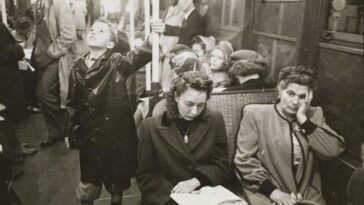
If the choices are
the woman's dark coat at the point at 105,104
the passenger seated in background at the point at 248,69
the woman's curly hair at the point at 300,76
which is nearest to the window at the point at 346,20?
the woman's curly hair at the point at 300,76

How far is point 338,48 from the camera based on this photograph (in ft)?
5.57

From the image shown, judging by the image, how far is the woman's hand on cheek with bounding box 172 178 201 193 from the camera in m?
1.68

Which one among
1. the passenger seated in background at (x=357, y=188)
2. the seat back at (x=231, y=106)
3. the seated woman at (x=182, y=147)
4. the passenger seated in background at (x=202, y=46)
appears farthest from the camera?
the passenger seated in background at (x=202, y=46)

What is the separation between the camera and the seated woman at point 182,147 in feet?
5.44

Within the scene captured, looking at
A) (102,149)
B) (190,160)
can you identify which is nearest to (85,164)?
(102,149)

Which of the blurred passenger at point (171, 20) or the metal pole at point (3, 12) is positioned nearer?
the metal pole at point (3, 12)

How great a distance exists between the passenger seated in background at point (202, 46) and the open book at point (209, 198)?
678mm

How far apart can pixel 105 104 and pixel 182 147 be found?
1.19 feet

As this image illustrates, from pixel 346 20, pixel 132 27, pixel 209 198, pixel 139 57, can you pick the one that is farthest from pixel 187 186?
pixel 346 20

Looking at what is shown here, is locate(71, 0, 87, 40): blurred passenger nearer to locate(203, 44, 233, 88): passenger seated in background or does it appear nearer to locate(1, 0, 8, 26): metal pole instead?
locate(1, 0, 8, 26): metal pole

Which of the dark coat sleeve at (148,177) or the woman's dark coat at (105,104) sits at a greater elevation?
the woman's dark coat at (105,104)

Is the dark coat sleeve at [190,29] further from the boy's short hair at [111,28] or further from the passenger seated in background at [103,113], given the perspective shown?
the boy's short hair at [111,28]

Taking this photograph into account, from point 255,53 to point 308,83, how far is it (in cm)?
A: 52

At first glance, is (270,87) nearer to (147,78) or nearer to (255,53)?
(255,53)
